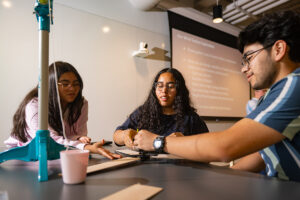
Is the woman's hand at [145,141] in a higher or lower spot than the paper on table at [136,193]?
higher

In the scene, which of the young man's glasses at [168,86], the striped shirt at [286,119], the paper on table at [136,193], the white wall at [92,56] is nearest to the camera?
the paper on table at [136,193]

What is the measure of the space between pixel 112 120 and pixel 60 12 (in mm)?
1554

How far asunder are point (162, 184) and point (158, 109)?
1.39 metres

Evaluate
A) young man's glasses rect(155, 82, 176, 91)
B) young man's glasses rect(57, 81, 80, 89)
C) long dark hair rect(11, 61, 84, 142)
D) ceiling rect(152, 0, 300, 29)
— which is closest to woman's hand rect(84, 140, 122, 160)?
long dark hair rect(11, 61, 84, 142)

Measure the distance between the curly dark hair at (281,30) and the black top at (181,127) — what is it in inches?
39.2

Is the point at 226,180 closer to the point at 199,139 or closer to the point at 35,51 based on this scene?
the point at 199,139

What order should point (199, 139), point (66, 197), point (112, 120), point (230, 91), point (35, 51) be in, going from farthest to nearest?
1. point (230, 91)
2. point (112, 120)
3. point (35, 51)
4. point (199, 139)
5. point (66, 197)

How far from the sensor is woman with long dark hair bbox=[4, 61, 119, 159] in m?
1.19

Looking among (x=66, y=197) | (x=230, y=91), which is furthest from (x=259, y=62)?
(x=230, y=91)

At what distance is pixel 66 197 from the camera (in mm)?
488

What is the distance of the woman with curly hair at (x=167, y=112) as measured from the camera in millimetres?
1823

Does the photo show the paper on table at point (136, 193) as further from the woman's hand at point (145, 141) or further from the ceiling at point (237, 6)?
the ceiling at point (237, 6)

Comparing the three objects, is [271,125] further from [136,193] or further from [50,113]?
[50,113]

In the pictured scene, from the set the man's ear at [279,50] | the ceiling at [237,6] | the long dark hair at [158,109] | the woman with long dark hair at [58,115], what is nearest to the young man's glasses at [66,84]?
the woman with long dark hair at [58,115]
